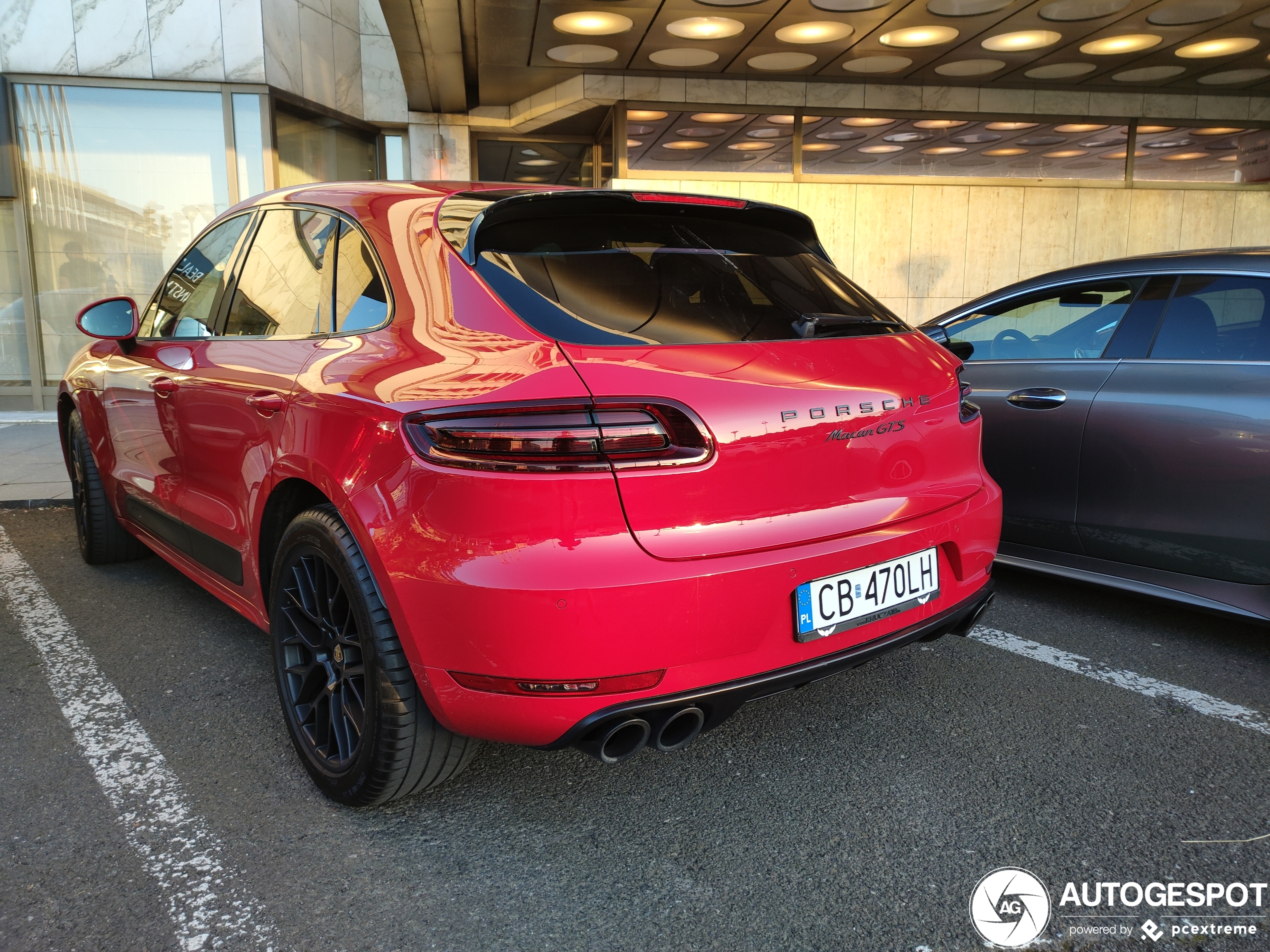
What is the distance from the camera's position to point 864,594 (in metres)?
2.12

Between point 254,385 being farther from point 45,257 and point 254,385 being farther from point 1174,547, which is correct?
point 45,257

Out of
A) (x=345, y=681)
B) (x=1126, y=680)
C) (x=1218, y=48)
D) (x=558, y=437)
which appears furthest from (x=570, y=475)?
(x=1218, y=48)

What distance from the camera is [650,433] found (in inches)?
73.0

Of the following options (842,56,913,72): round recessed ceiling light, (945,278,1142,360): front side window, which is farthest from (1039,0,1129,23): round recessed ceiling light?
(945,278,1142,360): front side window

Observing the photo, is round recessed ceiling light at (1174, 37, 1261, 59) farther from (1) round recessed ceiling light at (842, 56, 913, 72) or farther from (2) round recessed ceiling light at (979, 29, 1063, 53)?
(1) round recessed ceiling light at (842, 56, 913, 72)

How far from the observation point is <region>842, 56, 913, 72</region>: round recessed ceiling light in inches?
413

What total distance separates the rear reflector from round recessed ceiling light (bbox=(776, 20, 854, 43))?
25.7 feet

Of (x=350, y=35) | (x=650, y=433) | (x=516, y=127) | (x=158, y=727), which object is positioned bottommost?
(x=158, y=727)

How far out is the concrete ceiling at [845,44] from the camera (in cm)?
871

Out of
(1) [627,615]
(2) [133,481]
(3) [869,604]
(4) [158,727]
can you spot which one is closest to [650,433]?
(1) [627,615]

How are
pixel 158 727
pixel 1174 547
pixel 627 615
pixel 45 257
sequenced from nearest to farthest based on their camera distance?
pixel 627 615 → pixel 158 727 → pixel 1174 547 → pixel 45 257

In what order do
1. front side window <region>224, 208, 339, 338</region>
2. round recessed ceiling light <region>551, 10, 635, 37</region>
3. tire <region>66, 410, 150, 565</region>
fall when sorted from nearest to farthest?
front side window <region>224, 208, 339, 338</region> < tire <region>66, 410, 150, 565</region> < round recessed ceiling light <region>551, 10, 635, 37</region>

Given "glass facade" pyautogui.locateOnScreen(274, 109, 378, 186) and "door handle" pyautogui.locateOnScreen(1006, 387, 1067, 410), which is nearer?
"door handle" pyautogui.locateOnScreen(1006, 387, 1067, 410)

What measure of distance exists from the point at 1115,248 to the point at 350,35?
10.3m
